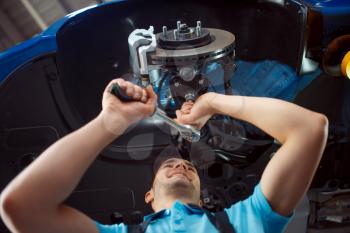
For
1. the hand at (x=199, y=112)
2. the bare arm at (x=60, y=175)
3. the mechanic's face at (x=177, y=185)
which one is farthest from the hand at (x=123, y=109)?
the mechanic's face at (x=177, y=185)

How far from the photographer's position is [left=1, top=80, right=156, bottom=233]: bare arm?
664 mm

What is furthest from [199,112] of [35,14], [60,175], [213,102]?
[35,14]

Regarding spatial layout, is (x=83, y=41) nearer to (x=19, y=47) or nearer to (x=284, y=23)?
(x=19, y=47)

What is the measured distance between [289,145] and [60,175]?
1.52 feet

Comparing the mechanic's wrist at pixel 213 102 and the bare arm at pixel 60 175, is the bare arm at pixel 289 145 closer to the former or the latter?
the mechanic's wrist at pixel 213 102

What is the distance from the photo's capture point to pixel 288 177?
0.81m

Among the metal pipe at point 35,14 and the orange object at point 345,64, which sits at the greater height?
the metal pipe at point 35,14

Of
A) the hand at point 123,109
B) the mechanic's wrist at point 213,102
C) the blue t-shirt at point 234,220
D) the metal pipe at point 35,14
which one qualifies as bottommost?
the blue t-shirt at point 234,220

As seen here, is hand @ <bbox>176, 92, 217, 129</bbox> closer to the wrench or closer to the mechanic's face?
the wrench

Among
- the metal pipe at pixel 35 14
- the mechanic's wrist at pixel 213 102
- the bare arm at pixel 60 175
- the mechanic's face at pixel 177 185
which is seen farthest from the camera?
the metal pipe at pixel 35 14

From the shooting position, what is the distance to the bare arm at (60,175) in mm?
664

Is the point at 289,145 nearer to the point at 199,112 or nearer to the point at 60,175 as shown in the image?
the point at 199,112

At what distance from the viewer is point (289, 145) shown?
0.81 metres

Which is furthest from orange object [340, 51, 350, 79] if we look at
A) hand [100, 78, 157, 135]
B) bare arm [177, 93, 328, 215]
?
hand [100, 78, 157, 135]
